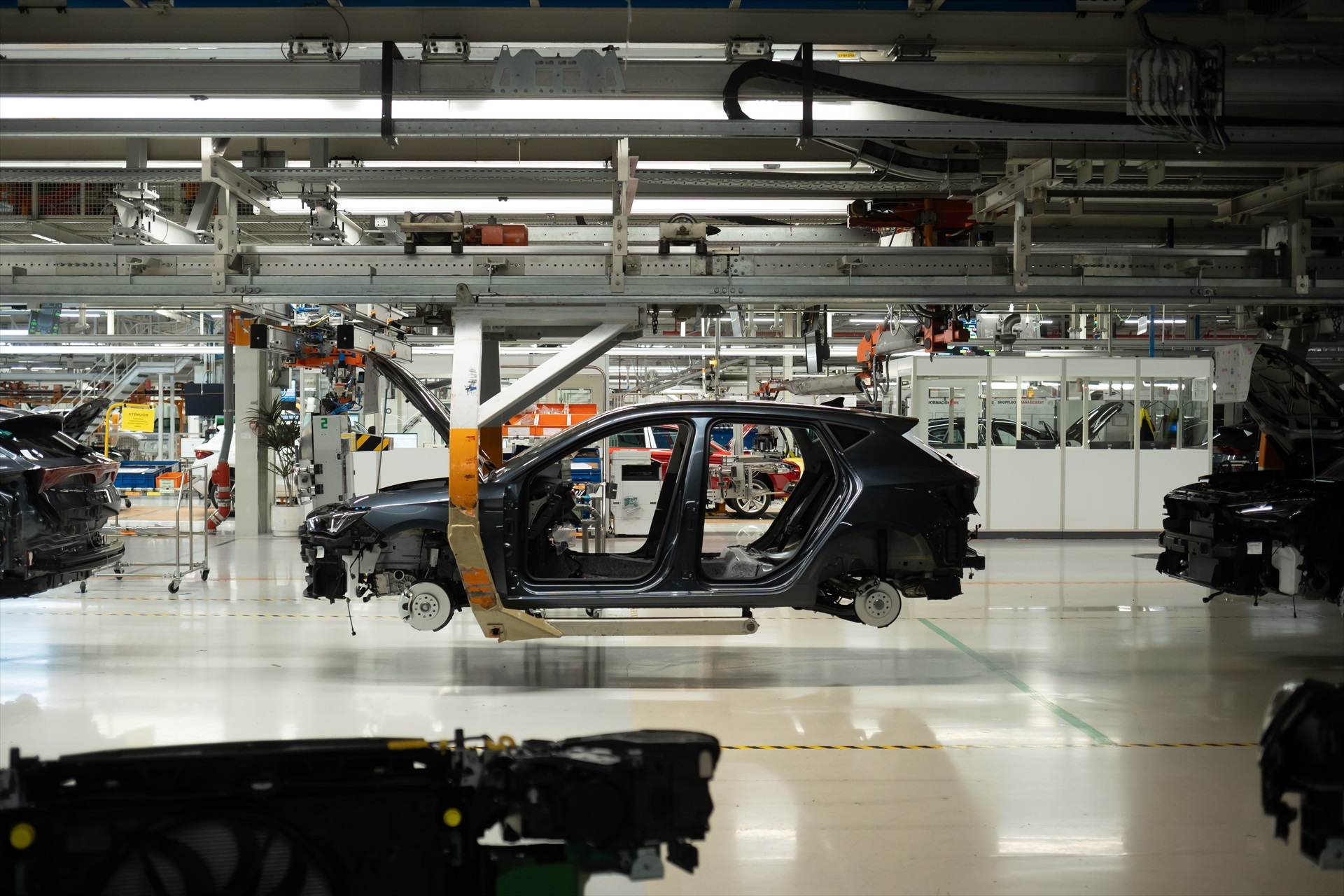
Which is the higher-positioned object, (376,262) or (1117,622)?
(376,262)

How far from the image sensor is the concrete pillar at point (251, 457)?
12.8m

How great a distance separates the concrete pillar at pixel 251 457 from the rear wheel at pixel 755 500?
6918mm

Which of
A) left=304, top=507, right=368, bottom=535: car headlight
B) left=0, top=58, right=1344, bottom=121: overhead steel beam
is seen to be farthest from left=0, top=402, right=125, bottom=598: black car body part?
left=0, top=58, right=1344, bottom=121: overhead steel beam

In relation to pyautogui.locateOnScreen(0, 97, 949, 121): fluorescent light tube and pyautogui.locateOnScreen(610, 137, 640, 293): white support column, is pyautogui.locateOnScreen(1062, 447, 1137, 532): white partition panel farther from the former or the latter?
pyautogui.locateOnScreen(0, 97, 949, 121): fluorescent light tube

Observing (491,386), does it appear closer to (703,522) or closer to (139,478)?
(703,522)

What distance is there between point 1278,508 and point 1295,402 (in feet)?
3.22

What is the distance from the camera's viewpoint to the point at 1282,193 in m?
6.27

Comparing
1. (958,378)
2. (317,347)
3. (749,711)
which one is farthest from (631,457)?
(749,711)

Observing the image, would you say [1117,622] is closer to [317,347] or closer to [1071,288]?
[1071,288]

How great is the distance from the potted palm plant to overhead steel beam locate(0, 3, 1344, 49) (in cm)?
890

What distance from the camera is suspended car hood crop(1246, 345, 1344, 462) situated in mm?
6145

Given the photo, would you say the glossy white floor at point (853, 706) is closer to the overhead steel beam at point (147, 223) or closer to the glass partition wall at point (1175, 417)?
the overhead steel beam at point (147, 223)

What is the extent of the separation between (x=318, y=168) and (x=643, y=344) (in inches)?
436

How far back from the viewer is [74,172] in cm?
639
